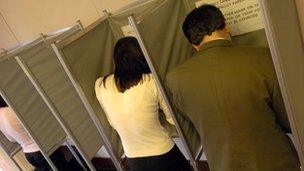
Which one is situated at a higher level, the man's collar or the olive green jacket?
the man's collar

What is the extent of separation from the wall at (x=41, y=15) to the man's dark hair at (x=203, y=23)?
922 mm

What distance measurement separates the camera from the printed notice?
65.5 inches

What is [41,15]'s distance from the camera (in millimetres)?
2855


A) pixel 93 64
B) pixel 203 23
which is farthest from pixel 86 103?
pixel 203 23

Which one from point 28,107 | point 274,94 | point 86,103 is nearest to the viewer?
point 274,94

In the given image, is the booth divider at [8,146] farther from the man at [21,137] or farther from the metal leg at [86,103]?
the metal leg at [86,103]

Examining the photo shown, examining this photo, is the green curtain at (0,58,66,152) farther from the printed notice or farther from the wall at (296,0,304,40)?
the wall at (296,0,304,40)

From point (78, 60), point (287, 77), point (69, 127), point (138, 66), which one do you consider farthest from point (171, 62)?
point (69, 127)

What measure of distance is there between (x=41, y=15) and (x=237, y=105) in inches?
82.7

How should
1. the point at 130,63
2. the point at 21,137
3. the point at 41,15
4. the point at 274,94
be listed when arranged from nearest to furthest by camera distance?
the point at 274,94 < the point at 130,63 < the point at 21,137 < the point at 41,15

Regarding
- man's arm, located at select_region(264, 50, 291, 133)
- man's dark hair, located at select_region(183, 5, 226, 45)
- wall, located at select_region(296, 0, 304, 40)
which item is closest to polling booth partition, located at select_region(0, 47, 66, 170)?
man's dark hair, located at select_region(183, 5, 226, 45)

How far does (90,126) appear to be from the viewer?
7.64ft

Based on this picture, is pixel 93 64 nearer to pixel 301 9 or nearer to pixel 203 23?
pixel 203 23

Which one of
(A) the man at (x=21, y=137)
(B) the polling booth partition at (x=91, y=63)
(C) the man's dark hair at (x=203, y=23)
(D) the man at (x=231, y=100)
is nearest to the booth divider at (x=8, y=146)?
(A) the man at (x=21, y=137)
